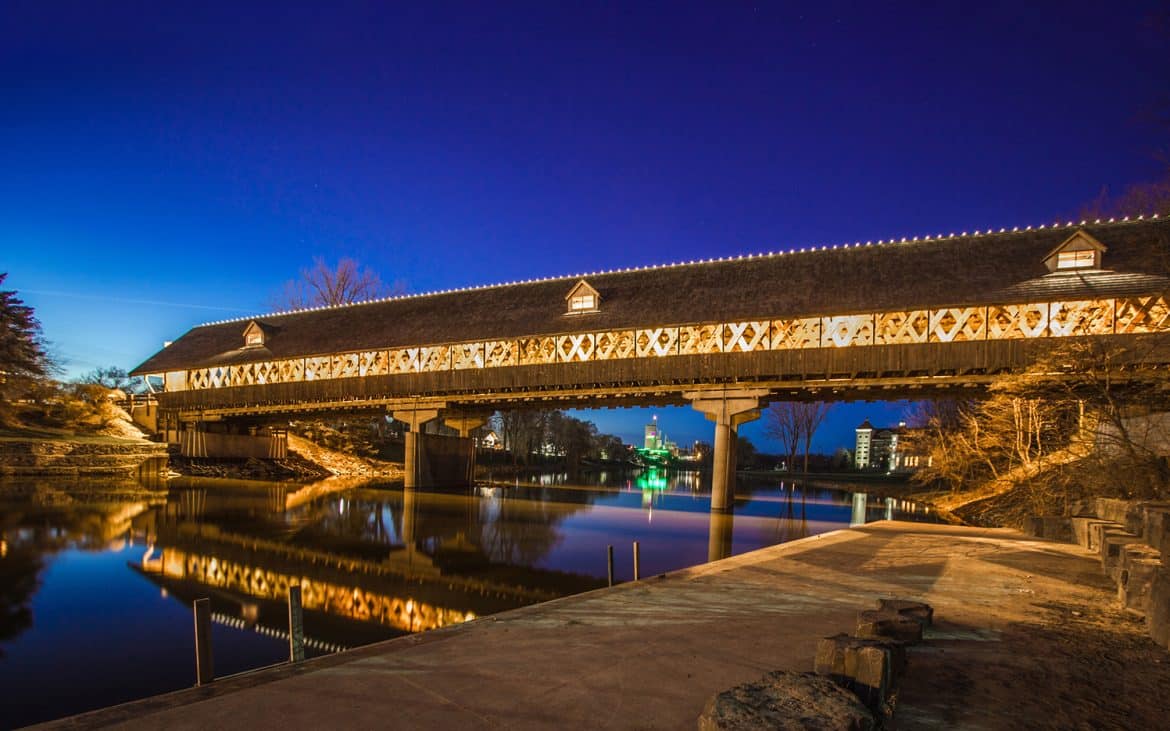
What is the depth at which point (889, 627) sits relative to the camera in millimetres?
5016

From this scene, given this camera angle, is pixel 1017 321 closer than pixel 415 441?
Yes

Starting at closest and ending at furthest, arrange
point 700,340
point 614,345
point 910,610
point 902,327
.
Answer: point 910,610
point 902,327
point 700,340
point 614,345

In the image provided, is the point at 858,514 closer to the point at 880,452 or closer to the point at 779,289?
the point at 779,289

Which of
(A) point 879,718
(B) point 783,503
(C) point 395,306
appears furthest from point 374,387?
(A) point 879,718

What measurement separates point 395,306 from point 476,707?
102 feet

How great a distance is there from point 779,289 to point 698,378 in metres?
4.36

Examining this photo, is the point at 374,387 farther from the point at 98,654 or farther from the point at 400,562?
the point at 98,654

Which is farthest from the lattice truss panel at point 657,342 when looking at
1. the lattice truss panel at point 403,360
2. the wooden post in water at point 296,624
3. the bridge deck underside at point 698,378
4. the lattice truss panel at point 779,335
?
the wooden post in water at point 296,624

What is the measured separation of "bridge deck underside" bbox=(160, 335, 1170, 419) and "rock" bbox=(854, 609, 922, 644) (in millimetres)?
14959

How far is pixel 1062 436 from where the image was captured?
2325 centimetres

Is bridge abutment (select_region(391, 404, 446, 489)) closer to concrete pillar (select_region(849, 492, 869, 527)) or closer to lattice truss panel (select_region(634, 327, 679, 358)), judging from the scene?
lattice truss panel (select_region(634, 327, 679, 358))

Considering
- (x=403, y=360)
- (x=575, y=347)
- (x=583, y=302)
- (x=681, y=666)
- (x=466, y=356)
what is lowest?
(x=681, y=666)

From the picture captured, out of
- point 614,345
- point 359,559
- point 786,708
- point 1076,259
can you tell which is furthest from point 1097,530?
point 614,345

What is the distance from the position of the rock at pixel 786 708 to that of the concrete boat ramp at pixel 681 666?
0.79 meters
